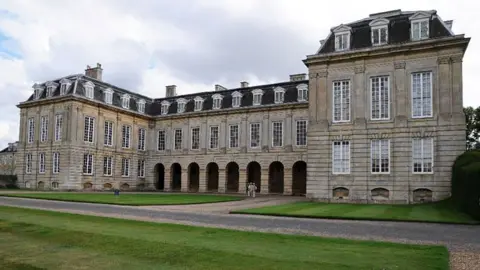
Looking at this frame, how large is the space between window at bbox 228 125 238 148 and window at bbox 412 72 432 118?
2093 cm

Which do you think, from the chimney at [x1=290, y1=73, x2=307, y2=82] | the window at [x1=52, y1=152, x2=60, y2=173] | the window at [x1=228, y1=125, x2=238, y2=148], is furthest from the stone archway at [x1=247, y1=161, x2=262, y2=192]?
the window at [x1=52, y1=152, x2=60, y2=173]

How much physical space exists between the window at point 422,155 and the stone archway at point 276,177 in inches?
742

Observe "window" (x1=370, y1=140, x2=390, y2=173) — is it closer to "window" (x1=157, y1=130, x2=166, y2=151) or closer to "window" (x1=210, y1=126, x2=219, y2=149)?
"window" (x1=210, y1=126, x2=219, y2=149)

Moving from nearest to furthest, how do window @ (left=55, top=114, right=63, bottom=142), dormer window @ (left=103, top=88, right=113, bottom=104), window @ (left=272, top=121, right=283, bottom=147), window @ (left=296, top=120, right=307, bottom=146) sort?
1. window @ (left=296, top=120, right=307, bottom=146)
2. window @ (left=55, top=114, right=63, bottom=142)
3. window @ (left=272, top=121, right=283, bottom=147)
4. dormer window @ (left=103, top=88, right=113, bottom=104)

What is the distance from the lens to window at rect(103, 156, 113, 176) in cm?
4253

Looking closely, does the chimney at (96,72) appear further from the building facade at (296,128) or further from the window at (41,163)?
the window at (41,163)

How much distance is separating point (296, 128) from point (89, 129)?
68.4ft

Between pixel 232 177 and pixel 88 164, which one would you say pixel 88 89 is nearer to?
pixel 88 164

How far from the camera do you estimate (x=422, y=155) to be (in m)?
25.4

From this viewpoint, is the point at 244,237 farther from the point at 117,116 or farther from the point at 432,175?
the point at 117,116

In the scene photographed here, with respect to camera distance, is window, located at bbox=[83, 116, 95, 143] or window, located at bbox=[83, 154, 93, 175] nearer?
window, located at bbox=[83, 154, 93, 175]

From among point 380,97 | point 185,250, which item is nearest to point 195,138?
point 380,97

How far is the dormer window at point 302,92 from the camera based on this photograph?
130 feet

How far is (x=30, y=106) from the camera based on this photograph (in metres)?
43.0
